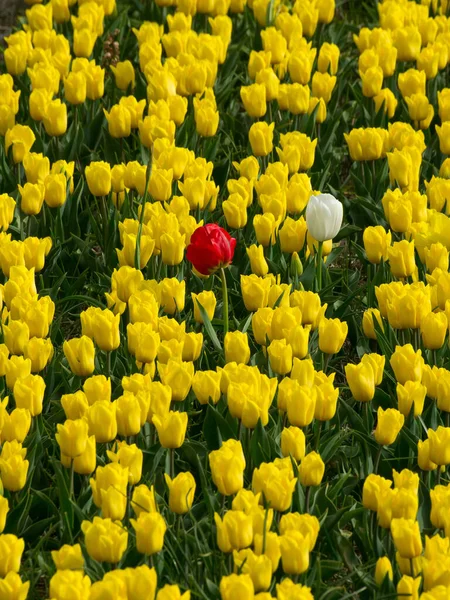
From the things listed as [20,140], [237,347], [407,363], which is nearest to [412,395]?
[407,363]

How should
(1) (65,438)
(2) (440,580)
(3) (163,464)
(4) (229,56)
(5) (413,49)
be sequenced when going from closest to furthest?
(2) (440,580) < (1) (65,438) < (3) (163,464) < (5) (413,49) < (4) (229,56)

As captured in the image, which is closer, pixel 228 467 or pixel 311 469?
pixel 228 467

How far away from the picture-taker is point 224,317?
323 cm

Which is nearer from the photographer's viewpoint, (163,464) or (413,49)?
(163,464)

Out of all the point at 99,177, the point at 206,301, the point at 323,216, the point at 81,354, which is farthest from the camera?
the point at 99,177

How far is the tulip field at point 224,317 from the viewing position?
2.41 metres

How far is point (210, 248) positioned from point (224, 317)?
23 centimetres

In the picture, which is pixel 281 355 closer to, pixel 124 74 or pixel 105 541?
pixel 105 541

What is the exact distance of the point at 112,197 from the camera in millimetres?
4016

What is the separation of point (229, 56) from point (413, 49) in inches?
33.9

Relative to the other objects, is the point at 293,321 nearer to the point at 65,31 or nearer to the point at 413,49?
the point at 413,49

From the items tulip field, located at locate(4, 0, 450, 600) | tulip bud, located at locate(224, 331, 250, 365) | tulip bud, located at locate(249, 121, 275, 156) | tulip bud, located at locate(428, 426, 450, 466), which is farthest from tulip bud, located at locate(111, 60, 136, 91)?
tulip bud, located at locate(428, 426, 450, 466)

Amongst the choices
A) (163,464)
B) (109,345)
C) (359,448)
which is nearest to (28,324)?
(109,345)

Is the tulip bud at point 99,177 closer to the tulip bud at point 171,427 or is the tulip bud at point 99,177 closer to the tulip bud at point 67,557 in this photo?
the tulip bud at point 171,427
